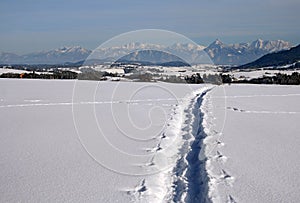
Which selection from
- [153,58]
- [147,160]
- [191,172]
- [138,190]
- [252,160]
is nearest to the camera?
[138,190]

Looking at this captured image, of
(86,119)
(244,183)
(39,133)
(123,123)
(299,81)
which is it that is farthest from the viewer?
(299,81)

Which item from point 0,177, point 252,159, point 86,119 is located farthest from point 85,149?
point 86,119

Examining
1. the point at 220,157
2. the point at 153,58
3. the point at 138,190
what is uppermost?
the point at 153,58

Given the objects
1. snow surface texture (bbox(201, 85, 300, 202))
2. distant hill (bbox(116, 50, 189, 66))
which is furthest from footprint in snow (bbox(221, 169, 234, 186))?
distant hill (bbox(116, 50, 189, 66))

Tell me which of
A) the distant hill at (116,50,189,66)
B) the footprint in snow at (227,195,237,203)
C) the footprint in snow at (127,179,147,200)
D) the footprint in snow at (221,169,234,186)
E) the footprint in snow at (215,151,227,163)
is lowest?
the footprint in snow at (127,179,147,200)

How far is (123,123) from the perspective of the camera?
1313 cm

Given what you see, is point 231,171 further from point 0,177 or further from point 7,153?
point 7,153

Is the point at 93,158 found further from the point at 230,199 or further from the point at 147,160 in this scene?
the point at 230,199

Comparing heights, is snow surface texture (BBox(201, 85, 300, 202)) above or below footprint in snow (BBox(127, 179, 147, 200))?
above

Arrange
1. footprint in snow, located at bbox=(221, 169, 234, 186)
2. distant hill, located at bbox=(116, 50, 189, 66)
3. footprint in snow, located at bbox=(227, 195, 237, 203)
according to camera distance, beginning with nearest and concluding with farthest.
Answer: footprint in snow, located at bbox=(227, 195, 237, 203)
footprint in snow, located at bbox=(221, 169, 234, 186)
distant hill, located at bbox=(116, 50, 189, 66)

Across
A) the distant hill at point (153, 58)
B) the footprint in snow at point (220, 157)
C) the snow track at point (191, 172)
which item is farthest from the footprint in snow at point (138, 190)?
the distant hill at point (153, 58)

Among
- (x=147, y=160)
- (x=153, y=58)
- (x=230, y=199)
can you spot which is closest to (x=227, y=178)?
(x=230, y=199)

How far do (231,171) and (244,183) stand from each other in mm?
736

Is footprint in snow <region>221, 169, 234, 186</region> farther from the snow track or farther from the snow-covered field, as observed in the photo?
the snow track
